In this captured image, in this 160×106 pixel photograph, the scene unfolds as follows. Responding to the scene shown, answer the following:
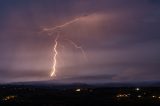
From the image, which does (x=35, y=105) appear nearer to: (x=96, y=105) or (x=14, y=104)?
(x=14, y=104)

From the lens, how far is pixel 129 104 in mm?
143875

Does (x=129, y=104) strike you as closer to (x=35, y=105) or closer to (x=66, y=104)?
(x=66, y=104)

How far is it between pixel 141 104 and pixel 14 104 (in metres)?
45.3

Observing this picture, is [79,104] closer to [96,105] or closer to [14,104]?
[96,105]

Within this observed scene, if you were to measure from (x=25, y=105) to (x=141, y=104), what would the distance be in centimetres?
4081

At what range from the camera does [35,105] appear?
14275 cm

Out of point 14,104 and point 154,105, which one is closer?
point 154,105

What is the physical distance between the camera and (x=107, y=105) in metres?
143

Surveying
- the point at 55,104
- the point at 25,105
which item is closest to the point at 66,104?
the point at 55,104

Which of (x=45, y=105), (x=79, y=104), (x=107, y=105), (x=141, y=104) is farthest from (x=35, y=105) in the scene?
(x=141, y=104)

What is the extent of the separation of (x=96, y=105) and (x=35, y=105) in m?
21.4

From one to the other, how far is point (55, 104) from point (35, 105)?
7338 millimetres

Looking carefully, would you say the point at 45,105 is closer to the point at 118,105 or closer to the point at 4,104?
the point at 4,104

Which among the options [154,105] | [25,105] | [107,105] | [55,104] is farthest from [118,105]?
[25,105]
